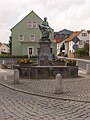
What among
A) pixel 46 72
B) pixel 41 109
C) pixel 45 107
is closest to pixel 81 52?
pixel 46 72

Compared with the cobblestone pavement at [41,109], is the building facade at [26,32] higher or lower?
higher

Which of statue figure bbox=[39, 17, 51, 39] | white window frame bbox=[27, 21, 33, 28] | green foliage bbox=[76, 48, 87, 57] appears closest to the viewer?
statue figure bbox=[39, 17, 51, 39]

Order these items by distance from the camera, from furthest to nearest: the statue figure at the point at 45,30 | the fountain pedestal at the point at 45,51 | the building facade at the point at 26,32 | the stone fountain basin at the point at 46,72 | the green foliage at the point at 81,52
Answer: the green foliage at the point at 81,52, the building facade at the point at 26,32, the statue figure at the point at 45,30, the fountain pedestal at the point at 45,51, the stone fountain basin at the point at 46,72

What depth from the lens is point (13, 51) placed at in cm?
6175

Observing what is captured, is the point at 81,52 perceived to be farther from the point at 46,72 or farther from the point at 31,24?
the point at 46,72

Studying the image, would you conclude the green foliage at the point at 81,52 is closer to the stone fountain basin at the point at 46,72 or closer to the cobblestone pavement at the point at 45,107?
the stone fountain basin at the point at 46,72

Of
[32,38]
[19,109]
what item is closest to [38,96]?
[19,109]

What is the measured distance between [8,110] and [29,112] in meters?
0.72

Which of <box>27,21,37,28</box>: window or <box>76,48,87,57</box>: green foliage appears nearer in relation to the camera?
<box>27,21,37,28</box>: window

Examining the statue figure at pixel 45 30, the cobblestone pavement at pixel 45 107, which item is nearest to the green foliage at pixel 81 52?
the statue figure at pixel 45 30

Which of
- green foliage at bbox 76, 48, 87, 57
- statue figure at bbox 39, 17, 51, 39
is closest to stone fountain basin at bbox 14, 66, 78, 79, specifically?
statue figure at bbox 39, 17, 51, 39

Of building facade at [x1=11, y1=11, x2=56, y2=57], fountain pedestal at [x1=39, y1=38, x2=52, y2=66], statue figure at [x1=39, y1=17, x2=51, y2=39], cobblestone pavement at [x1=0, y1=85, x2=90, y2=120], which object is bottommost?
cobblestone pavement at [x1=0, y1=85, x2=90, y2=120]

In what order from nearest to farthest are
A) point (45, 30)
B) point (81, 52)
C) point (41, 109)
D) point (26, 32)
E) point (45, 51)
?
point (41, 109)
point (45, 51)
point (45, 30)
point (26, 32)
point (81, 52)

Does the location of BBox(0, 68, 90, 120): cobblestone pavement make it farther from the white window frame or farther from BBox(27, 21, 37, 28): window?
the white window frame
